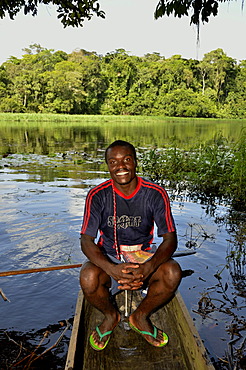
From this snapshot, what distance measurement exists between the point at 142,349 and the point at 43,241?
276 centimetres

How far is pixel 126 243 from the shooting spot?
2.71 m

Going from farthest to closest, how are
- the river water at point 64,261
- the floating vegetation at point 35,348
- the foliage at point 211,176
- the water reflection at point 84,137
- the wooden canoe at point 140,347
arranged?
the water reflection at point 84,137, the foliage at point 211,176, the river water at point 64,261, the floating vegetation at point 35,348, the wooden canoe at point 140,347

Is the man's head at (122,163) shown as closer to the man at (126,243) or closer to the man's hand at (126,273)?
the man at (126,243)

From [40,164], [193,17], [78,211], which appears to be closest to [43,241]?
[78,211]

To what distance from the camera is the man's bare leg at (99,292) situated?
7.95 ft

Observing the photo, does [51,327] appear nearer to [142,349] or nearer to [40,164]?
[142,349]

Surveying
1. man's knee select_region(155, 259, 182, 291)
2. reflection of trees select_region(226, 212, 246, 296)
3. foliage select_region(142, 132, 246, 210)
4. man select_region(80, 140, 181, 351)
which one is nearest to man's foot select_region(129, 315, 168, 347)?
man select_region(80, 140, 181, 351)

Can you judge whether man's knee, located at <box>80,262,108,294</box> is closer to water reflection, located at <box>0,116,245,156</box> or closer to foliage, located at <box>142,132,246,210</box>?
foliage, located at <box>142,132,246,210</box>

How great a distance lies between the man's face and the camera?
2.58m

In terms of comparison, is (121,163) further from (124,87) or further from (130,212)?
(124,87)

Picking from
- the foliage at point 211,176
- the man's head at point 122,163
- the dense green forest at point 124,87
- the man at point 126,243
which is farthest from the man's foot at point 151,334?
the dense green forest at point 124,87

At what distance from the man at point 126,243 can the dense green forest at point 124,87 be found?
5176cm

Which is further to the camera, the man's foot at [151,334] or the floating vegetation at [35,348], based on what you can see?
the floating vegetation at [35,348]

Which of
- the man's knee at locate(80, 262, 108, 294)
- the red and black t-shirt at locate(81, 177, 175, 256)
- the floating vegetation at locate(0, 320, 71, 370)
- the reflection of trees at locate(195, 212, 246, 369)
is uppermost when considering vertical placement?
the red and black t-shirt at locate(81, 177, 175, 256)
